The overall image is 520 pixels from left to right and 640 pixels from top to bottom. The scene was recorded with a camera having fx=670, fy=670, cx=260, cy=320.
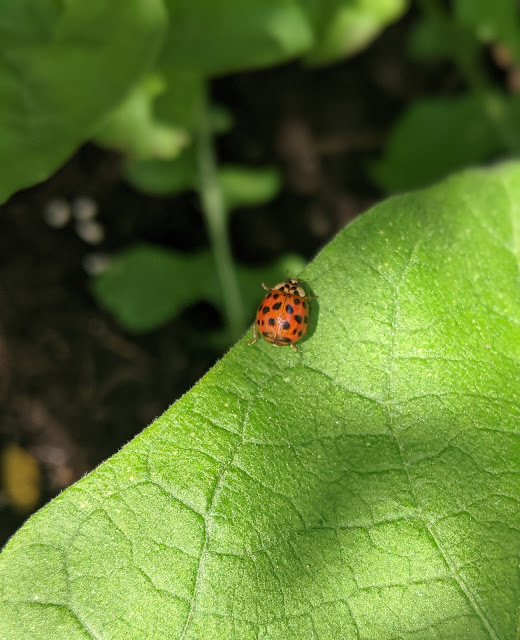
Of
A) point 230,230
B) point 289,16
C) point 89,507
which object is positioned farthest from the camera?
point 230,230

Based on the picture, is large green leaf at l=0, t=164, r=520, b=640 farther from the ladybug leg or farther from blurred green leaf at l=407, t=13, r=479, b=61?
blurred green leaf at l=407, t=13, r=479, b=61

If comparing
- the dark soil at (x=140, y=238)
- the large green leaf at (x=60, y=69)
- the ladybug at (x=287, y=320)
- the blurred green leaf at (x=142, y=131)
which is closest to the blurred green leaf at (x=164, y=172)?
the blurred green leaf at (x=142, y=131)

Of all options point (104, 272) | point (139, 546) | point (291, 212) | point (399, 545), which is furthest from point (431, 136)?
point (139, 546)

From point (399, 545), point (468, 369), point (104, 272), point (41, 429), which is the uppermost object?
point (104, 272)

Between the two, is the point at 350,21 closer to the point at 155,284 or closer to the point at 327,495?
the point at 155,284

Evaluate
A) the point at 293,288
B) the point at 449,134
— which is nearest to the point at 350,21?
the point at 449,134

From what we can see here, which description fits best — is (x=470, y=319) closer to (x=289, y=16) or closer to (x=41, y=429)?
(x=289, y=16)
